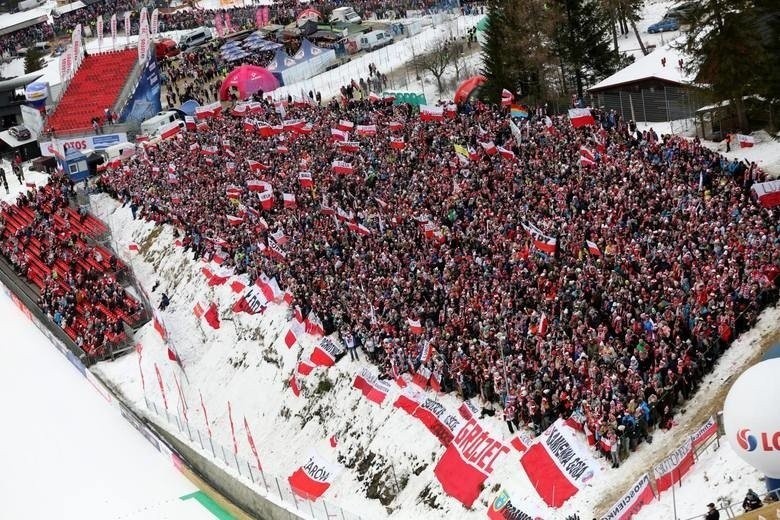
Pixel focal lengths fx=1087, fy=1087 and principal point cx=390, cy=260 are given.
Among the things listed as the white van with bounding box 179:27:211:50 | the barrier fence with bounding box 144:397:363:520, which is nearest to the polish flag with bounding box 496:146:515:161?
the barrier fence with bounding box 144:397:363:520

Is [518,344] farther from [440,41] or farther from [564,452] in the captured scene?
[440,41]

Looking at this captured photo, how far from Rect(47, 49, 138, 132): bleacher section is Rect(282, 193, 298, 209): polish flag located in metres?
26.4

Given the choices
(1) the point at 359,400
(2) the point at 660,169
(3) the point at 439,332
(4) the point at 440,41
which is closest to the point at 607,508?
(3) the point at 439,332

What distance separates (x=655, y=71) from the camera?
4469cm

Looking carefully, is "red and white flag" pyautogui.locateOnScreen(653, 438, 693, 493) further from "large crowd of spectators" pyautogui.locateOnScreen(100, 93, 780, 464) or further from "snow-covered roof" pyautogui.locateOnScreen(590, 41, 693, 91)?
"snow-covered roof" pyautogui.locateOnScreen(590, 41, 693, 91)

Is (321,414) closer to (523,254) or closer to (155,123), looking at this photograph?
(523,254)

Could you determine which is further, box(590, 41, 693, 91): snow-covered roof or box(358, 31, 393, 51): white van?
box(358, 31, 393, 51): white van

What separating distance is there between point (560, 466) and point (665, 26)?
37.5m

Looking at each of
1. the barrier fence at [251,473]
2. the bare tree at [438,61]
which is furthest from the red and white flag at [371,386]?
the bare tree at [438,61]

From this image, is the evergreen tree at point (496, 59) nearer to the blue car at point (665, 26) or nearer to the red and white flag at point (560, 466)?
the blue car at point (665, 26)

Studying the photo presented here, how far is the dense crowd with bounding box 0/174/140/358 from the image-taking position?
44812mm

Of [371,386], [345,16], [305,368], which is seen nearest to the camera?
[371,386]

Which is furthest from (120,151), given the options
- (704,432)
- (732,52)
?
(704,432)

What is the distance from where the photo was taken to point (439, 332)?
30750 mm
